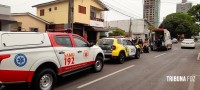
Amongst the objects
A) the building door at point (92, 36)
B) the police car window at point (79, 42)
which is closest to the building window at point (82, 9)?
the building door at point (92, 36)

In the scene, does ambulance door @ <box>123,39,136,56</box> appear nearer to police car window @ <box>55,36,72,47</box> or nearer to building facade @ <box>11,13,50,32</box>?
police car window @ <box>55,36,72,47</box>

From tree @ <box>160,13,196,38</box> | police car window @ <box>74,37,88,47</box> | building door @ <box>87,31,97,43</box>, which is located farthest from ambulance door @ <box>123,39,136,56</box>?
tree @ <box>160,13,196,38</box>

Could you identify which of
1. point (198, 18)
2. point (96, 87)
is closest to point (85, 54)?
point (96, 87)

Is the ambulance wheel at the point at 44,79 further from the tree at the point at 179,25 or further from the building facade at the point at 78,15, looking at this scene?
the tree at the point at 179,25

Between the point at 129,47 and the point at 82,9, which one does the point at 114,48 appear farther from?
the point at 82,9

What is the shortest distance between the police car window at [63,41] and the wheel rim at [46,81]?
3.86 feet

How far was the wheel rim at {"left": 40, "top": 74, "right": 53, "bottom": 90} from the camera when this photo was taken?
5855mm

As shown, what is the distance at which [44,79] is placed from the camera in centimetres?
592

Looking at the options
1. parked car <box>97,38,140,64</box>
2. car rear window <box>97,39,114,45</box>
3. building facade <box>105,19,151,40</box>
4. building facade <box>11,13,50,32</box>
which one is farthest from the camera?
building facade <box>105,19,151,40</box>

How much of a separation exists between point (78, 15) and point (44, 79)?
2021 centimetres

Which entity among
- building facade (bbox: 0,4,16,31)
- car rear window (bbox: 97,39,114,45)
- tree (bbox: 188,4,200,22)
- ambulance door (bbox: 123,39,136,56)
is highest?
tree (bbox: 188,4,200,22)

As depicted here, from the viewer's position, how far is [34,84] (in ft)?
18.2

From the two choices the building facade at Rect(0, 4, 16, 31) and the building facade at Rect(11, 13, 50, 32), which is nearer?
the building facade at Rect(0, 4, 16, 31)

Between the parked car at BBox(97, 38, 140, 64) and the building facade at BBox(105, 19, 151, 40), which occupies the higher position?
the building facade at BBox(105, 19, 151, 40)
